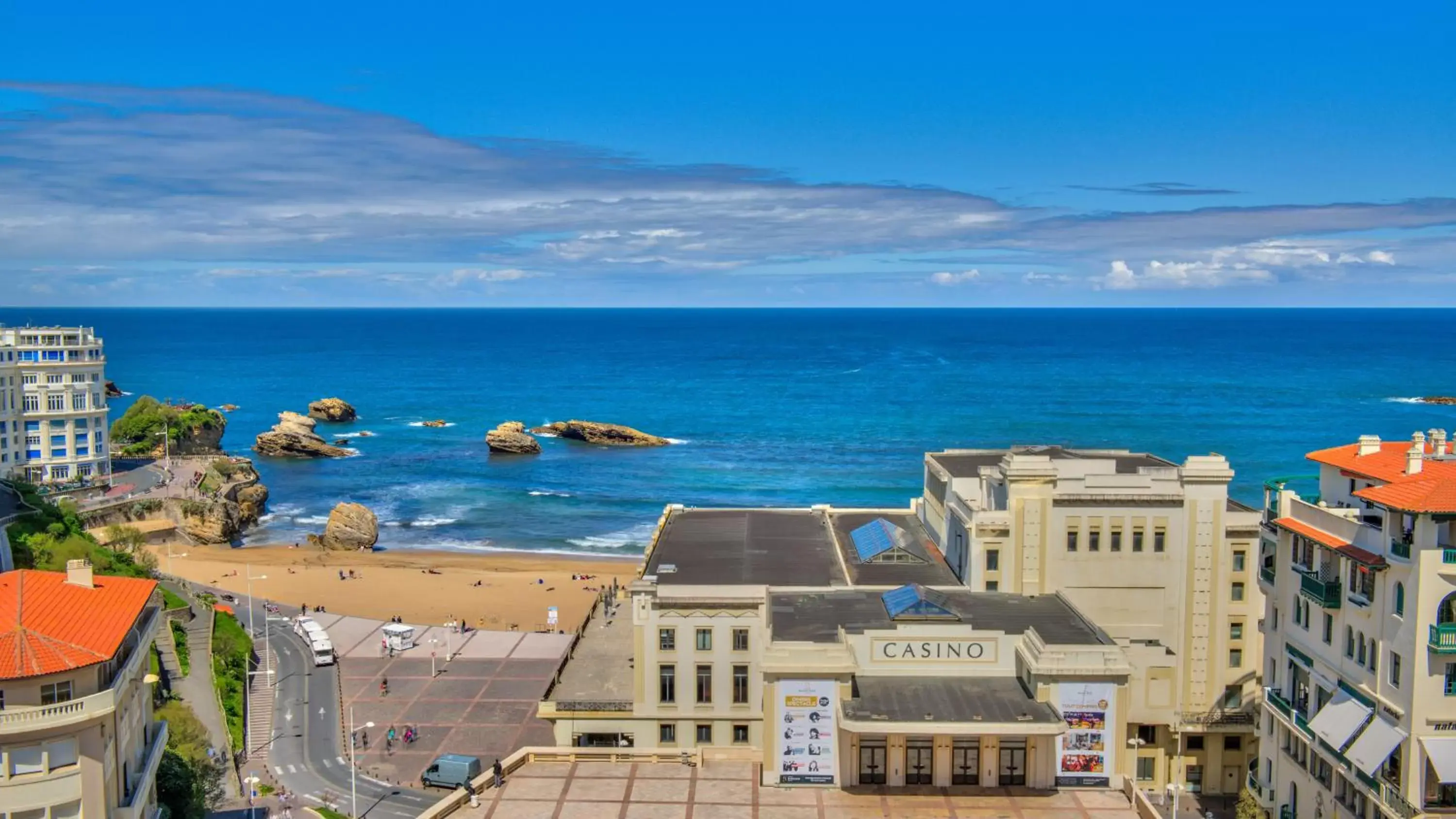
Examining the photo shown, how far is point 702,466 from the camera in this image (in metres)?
150

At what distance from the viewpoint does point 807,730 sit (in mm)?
39500

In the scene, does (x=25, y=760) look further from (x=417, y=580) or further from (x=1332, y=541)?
(x=417, y=580)


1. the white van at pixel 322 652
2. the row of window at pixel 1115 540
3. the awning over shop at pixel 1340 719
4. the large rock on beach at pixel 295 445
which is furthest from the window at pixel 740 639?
the large rock on beach at pixel 295 445

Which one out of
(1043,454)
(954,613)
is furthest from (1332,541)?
(1043,454)

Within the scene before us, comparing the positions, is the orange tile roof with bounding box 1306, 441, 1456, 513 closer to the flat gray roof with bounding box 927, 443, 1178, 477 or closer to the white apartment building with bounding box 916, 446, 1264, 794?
the white apartment building with bounding box 916, 446, 1264, 794

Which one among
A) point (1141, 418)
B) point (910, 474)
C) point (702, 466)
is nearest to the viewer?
point (910, 474)

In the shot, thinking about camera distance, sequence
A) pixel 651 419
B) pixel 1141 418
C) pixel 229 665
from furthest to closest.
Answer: pixel 651 419 < pixel 1141 418 < pixel 229 665

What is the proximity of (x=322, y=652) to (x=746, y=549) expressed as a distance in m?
29.3

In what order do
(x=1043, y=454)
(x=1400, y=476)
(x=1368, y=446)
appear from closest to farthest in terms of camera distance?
(x=1400, y=476) < (x=1368, y=446) < (x=1043, y=454)

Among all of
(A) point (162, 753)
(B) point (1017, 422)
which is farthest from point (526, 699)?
(B) point (1017, 422)

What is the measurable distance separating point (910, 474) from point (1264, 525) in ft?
300

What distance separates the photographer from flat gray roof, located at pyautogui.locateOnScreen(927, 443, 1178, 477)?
6162cm

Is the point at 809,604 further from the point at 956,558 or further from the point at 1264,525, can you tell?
the point at 1264,525

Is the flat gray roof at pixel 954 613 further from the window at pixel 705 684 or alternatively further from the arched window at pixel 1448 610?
the arched window at pixel 1448 610
